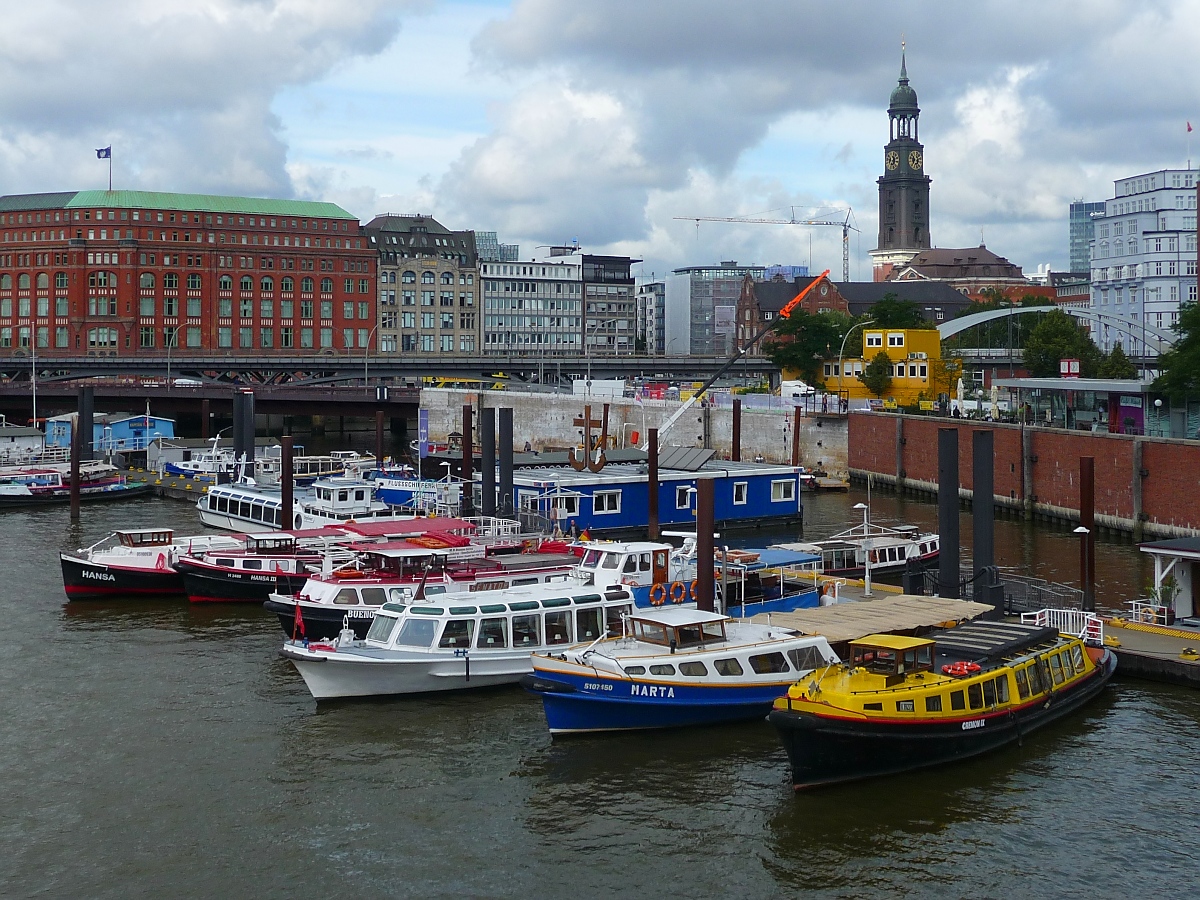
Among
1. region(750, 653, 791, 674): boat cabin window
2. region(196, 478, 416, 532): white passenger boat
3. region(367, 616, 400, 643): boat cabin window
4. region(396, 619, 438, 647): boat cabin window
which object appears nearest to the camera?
region(750, 653, 791, 674): boat cabin window

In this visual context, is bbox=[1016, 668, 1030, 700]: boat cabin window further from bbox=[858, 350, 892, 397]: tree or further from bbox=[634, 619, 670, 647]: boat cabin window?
bbox=[858, 350, 892, 397]: tree

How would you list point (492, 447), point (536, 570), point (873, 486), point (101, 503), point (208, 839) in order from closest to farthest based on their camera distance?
point (208, 839)
point (536, 570)
point (492, 447)
point (101, 503)
point (873, 486)

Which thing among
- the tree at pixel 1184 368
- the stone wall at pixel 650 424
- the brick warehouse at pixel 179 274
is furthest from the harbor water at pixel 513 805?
the brick warehouse at pixel 179 274

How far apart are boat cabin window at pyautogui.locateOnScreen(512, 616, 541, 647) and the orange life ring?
4.80 meters

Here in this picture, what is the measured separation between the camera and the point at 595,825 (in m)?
27.0

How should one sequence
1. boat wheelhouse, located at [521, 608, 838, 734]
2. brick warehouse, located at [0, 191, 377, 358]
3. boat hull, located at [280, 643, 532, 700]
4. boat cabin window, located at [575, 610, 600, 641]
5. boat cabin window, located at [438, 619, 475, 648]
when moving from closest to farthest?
boat wheelhouse, located at [521, 608, 838, 734] < boat hull, located at [280, 643, 532, 700] < boat cabin window, located at [438, 619, 475, 648] < boat cabin window, located at [575, 610, 600, 641] < brick warehouse, located at [0, 191, 377, 358]

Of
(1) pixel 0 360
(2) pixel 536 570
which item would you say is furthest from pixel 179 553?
(1) pixel 0 360

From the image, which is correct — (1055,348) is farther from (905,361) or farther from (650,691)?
(650,691)

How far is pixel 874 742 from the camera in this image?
28203 mm

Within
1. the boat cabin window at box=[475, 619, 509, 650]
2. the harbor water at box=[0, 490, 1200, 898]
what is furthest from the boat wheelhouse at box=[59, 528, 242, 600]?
the boat cabin window at box=[475, 619, 509, 650]

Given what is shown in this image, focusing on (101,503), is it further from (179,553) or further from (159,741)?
(159,741)

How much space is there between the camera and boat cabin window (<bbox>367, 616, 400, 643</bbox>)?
3516 centimetres

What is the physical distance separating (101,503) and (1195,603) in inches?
2475

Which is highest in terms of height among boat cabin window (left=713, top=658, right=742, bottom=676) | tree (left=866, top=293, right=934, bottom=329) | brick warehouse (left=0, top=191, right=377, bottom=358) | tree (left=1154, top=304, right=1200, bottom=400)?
brick warehouse (left=0, top=191, right=377, bottom=358)
